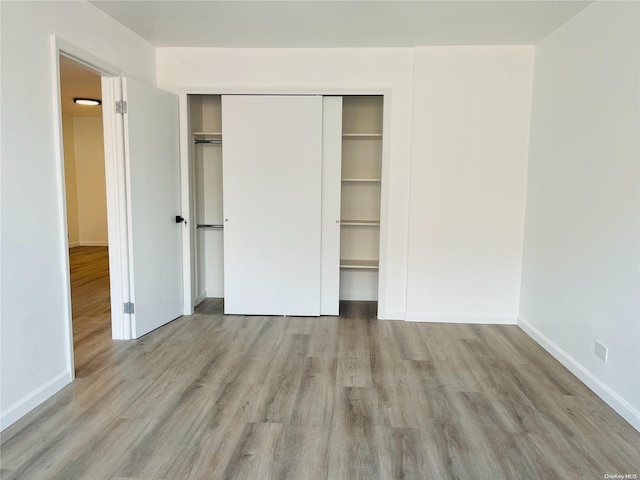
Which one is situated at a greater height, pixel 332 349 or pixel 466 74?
pixel 466 74

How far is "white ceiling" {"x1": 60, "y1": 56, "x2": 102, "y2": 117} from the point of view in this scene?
4562 millimetres

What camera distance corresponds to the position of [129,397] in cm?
248

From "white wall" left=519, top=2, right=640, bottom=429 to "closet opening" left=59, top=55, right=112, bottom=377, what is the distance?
4.25 metres

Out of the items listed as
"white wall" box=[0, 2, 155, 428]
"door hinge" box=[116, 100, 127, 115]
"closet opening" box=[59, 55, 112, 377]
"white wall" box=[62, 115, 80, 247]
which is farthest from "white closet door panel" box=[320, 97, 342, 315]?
"white wall" box=[62, 115, 80, 247]

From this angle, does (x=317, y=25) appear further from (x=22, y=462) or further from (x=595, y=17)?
(x=22, y=462)

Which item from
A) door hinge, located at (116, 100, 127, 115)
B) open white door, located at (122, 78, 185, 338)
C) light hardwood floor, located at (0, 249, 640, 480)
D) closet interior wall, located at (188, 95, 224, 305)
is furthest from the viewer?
closet interior wall, located at (188, 95, 224, 305)

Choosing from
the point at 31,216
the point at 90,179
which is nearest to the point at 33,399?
the point at 31,216

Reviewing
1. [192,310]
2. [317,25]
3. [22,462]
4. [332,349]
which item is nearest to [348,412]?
[332,349]

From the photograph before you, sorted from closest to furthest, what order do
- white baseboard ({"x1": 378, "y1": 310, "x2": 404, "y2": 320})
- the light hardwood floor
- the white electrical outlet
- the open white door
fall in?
the light hardwood floor
the white electrical outlet
the open white door
white baseboard ({"x1": 378, "y1": 310, "x2": 404, "y2": 320})

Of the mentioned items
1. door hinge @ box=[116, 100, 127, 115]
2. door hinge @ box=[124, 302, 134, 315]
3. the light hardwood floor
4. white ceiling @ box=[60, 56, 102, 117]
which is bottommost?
the light hardwood floor

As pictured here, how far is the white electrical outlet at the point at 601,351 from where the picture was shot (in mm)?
2502

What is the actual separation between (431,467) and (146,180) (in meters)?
2.92

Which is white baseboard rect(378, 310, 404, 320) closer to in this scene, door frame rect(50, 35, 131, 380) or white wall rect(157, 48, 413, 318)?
white wall rect(157, 48, 413, 318)

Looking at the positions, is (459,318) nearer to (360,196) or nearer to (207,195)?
(360,196)
